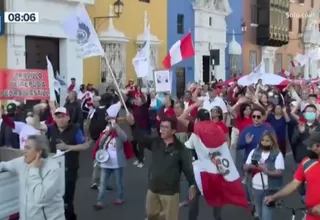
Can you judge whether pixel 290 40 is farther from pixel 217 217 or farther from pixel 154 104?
pixel 217 217

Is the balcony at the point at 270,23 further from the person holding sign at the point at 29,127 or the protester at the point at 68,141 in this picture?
the protester at the point at 68,141

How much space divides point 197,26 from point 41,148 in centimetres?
2766

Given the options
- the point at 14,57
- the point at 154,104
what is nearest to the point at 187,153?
the point at 154,104

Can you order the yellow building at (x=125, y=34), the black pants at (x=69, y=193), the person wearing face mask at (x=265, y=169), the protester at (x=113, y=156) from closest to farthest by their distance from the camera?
the person wearing face mask at (x=265, y=169)
the black pants at (x=69, y=193)
the protester at (x=113, y=156)
the yellow building at (x=125, y=34)

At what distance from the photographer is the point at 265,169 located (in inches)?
293

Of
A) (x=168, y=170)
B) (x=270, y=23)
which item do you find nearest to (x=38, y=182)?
(x=168, y=170)

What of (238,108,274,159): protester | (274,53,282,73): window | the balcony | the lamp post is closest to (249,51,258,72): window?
the balcony

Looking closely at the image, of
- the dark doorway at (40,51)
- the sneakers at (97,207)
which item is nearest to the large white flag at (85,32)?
the sneakers at (97,207)

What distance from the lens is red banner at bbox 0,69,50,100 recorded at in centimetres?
979

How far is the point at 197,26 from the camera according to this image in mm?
33062

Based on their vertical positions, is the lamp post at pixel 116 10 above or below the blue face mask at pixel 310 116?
above

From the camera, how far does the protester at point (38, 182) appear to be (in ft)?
19.3

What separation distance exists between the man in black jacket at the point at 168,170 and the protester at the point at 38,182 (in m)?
1.45
